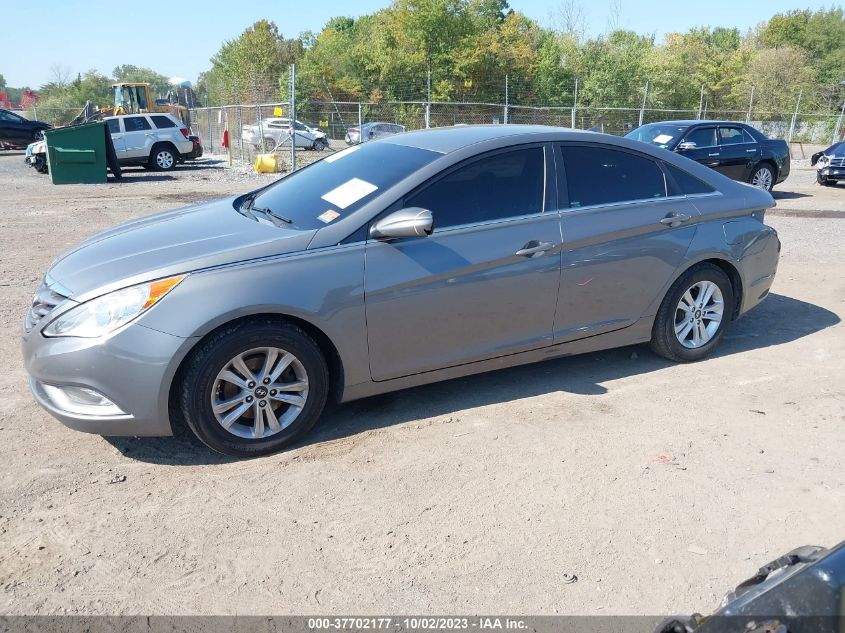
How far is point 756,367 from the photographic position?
199 inches

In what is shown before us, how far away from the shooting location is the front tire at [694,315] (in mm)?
4957

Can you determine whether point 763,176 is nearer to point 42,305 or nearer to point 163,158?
point 42,305

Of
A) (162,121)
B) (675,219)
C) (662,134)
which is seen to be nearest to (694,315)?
(675,219)

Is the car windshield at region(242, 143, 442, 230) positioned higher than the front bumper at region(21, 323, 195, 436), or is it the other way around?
the car windshield at region(242, 143, 442, 230)

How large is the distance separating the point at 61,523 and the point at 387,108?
25151 millimetres

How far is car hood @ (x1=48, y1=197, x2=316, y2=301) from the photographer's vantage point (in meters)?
3.56

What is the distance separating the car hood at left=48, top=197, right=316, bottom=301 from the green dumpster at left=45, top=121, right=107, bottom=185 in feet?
49.3

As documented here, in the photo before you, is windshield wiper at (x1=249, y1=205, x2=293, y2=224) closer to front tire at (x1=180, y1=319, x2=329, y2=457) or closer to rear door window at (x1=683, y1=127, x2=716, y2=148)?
front tire at (x1=180, y1=319, x2=329, y2=457)

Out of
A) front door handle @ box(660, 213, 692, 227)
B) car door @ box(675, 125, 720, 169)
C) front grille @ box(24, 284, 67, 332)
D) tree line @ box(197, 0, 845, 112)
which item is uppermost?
tree line @ box(197, 0, 845, 112)

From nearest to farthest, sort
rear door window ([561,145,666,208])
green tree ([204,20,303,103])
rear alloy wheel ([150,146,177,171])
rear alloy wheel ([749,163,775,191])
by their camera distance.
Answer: rear door window ([561,145,666,208]) → rear alloy wheel ([749,163,775,191]) → rear alloy wheel ([150,146,177,171]) → green tree ([204,20,303,103])

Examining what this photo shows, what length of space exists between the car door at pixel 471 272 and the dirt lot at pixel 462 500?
17.6 inches

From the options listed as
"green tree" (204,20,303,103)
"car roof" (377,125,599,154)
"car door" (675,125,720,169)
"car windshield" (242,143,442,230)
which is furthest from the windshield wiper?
"green tree" (204,20,303,103)

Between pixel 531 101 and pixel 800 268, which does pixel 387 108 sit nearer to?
pixel 531 101

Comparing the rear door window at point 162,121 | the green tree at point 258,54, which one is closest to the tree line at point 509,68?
the green tree at point 258,54
